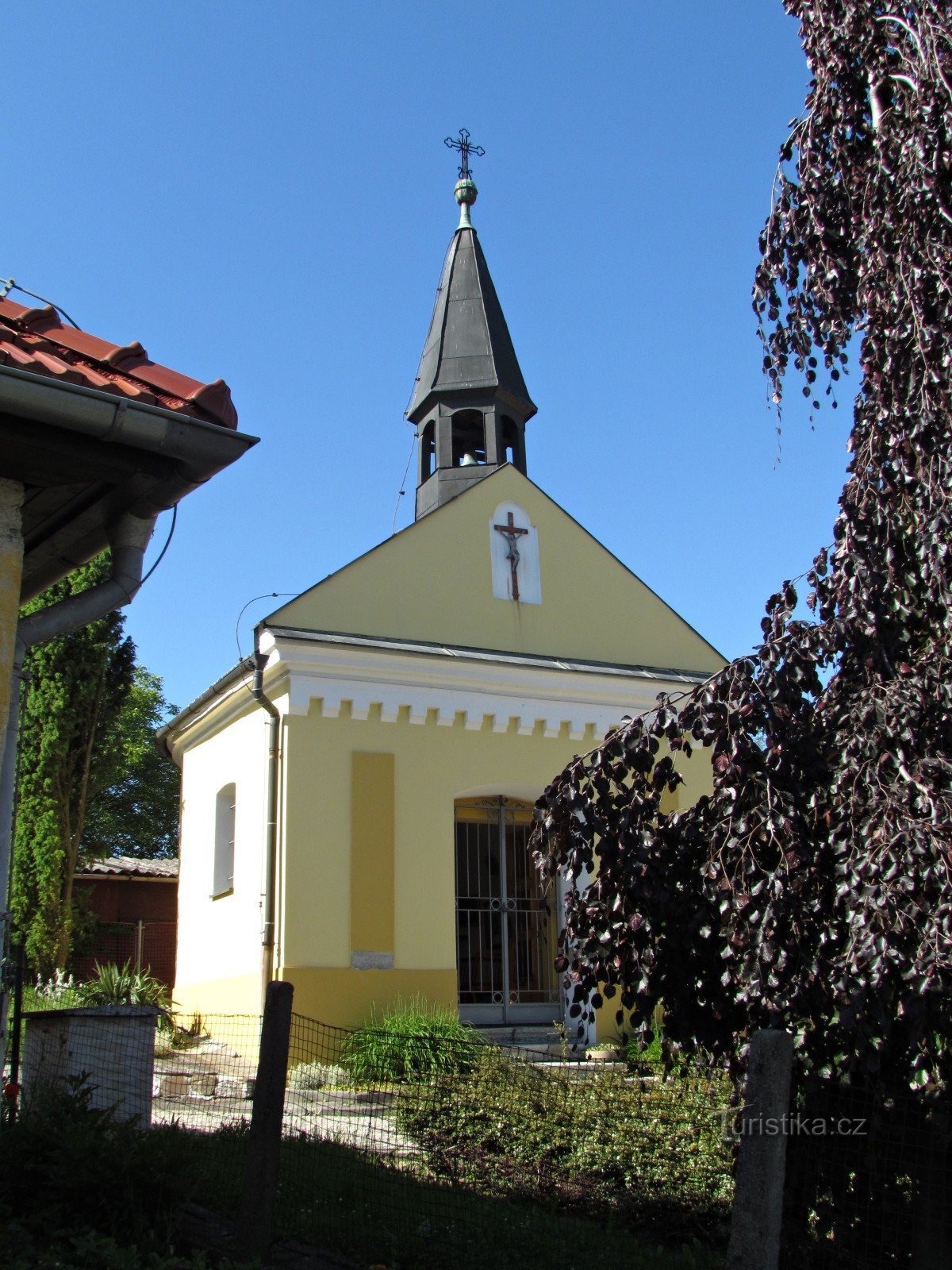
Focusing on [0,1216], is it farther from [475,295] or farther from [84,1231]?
[475,295]

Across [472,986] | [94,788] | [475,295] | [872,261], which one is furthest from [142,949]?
[872,261]

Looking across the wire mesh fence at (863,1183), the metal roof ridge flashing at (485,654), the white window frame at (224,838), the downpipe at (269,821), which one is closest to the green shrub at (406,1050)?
the downpipe at (269,821)

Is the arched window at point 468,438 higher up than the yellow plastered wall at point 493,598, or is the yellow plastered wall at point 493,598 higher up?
the arched window at point 468,438

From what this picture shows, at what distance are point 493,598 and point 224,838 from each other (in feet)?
14.0

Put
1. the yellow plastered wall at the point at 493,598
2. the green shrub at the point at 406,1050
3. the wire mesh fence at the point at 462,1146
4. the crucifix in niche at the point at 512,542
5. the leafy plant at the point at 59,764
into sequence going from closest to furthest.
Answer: the wire mesh fence at the point at 462,1146, the green shrub at the point at 406,1050, the yellow plastered wall at the point at 493,598, the crucifix in niche at the point at 512,542, the leafy plant at the point at 59,764

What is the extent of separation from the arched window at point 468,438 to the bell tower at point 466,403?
0.01 m

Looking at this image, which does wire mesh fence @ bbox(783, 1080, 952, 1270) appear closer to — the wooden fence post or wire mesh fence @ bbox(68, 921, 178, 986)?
the wooden fence post

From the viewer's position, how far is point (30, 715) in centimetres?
1642

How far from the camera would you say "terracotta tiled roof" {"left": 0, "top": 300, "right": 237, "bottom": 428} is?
178 inches

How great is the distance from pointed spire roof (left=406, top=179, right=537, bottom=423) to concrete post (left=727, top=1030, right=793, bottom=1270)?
1321cm

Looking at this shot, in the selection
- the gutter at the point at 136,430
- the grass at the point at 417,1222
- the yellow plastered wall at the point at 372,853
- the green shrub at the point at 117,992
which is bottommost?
the grass at the point at 417,1222

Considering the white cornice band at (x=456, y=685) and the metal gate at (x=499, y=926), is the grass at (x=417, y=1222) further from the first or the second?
the metal gate at (x=499, y=926)

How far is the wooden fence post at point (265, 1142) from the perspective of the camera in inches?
196

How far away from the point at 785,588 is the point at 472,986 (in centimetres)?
888
